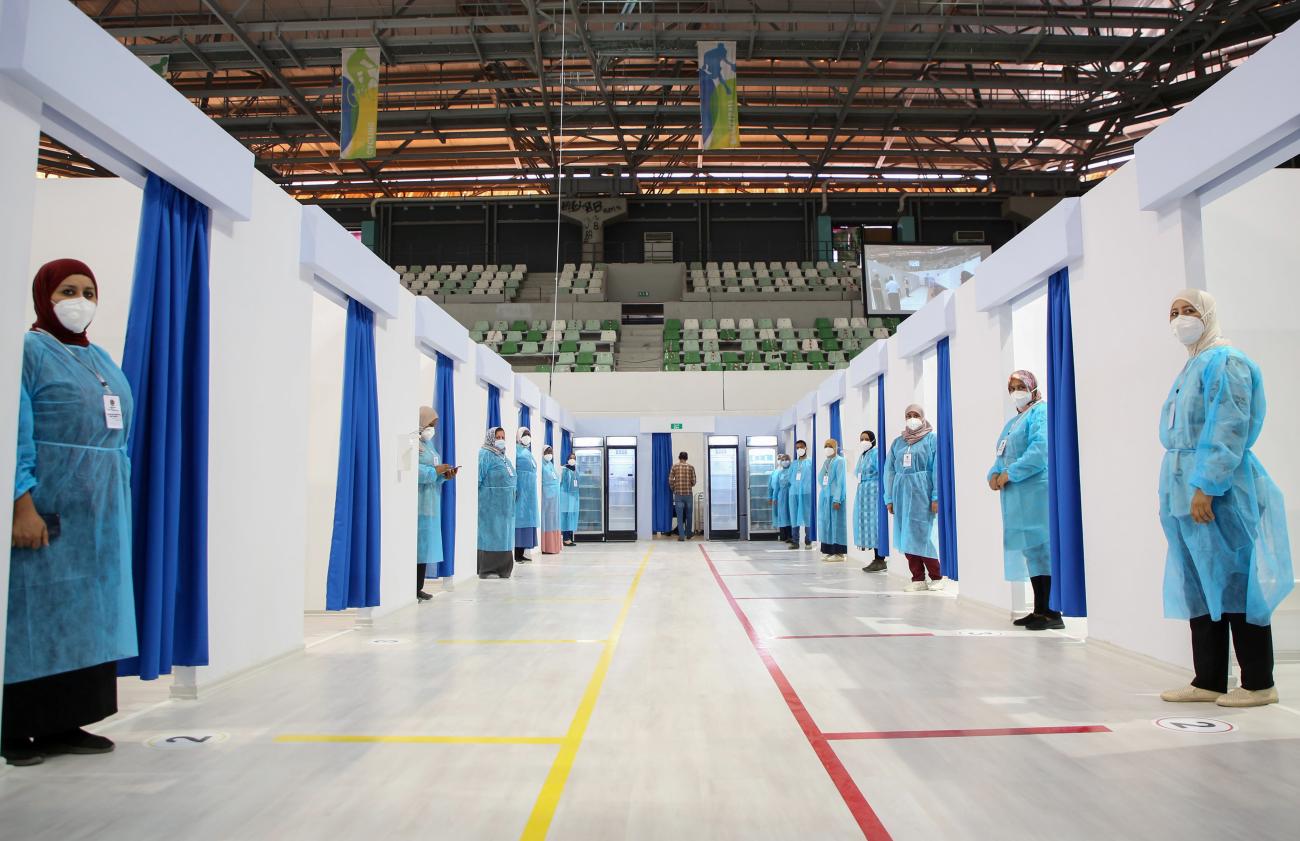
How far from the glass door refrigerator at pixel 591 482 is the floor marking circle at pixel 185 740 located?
40.9 feet

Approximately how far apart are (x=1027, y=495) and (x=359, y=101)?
440 inches

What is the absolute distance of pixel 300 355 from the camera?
13.4 ft

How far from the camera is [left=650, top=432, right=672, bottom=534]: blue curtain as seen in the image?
1503 centimetres

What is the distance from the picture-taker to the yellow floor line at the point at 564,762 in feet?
5.86

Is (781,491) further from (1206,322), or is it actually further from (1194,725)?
(1194,725)

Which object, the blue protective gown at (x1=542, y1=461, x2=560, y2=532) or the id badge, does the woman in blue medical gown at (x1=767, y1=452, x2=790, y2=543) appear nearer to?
the blue protective gown at (x1=542, y1=461, x2=560, y2=532)

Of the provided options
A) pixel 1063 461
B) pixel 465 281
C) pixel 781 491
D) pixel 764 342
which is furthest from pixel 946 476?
pixel 465 281

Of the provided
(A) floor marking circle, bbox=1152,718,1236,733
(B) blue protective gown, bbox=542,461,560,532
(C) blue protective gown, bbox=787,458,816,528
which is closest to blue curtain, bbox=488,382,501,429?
(B) blue protective gown, bbox=542,461,560,532

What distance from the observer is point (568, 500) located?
1357cm

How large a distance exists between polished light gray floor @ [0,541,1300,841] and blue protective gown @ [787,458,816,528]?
731cm

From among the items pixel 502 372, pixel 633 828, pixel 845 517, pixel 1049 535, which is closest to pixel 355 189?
pixel 502 372

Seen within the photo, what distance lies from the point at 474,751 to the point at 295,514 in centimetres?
212

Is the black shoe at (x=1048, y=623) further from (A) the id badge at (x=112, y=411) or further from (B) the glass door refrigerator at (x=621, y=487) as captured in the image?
(B) the glass door refrigerator at (x=621, y=487)

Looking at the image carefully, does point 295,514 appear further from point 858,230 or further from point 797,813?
point 858,230
